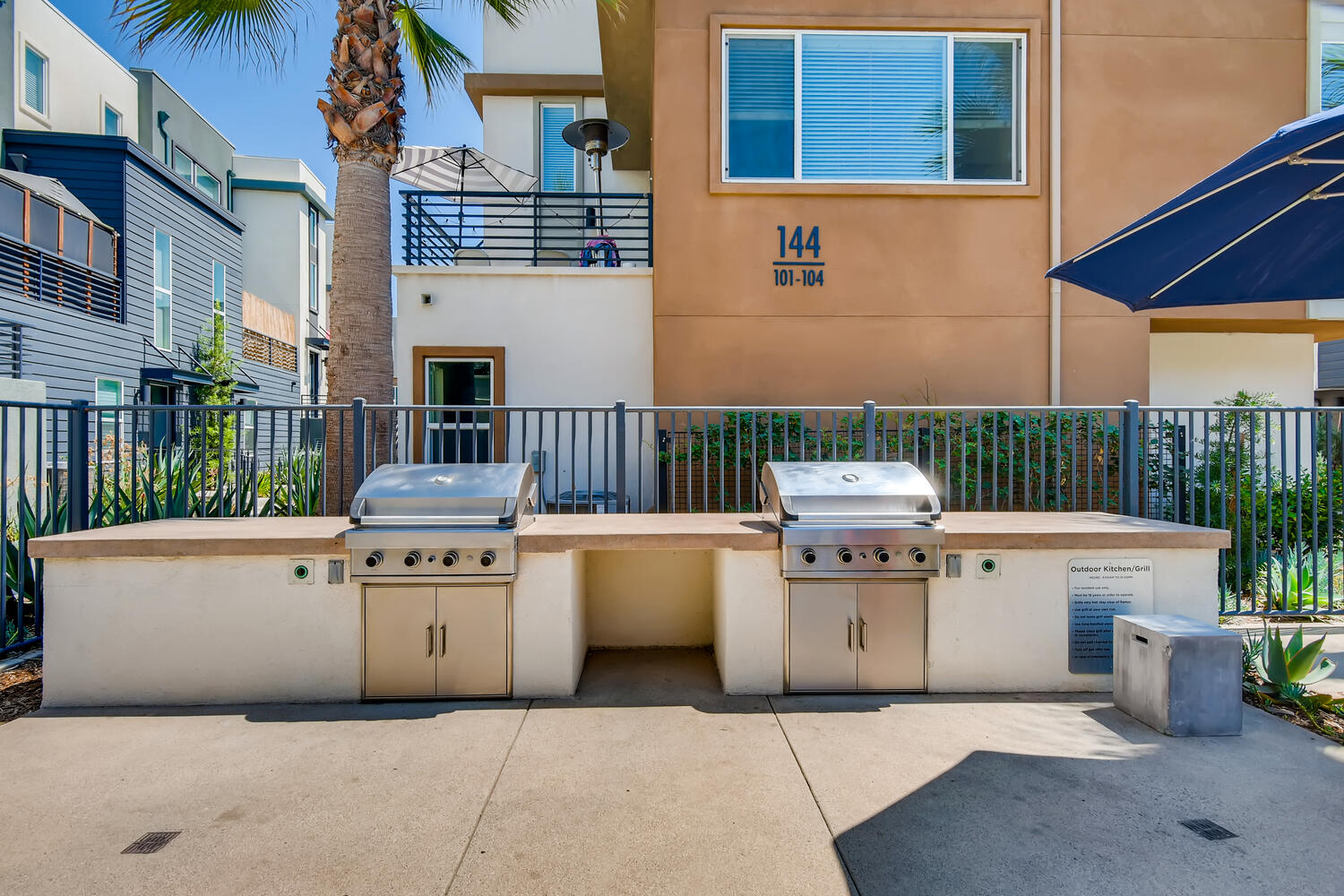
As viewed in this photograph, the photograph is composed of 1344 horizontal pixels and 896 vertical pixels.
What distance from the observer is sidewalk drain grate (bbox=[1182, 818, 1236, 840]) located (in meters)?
2.74

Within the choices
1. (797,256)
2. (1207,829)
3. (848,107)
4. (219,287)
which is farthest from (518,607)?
(219,287)

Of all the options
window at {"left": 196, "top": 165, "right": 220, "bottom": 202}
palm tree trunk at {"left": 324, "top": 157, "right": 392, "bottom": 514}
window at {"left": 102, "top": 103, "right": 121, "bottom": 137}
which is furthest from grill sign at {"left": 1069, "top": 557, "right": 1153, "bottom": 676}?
window at {"left": 196, "top": 165, "right": 220, "bottom": 202}

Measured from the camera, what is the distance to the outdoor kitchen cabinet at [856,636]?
13.8 feet

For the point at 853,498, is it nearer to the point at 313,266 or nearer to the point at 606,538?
the point at 606,538

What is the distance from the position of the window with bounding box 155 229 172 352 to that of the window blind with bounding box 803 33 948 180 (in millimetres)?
15536

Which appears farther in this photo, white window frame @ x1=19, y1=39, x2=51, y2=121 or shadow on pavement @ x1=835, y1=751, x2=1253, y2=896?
white window frame @ x1=19, y1=39, x2=51, y2=121

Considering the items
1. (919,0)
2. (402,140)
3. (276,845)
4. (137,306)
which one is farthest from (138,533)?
(137,306)

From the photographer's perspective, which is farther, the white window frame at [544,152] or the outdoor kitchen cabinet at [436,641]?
the white window frame at [544,152]

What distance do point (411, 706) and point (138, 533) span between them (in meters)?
2.02

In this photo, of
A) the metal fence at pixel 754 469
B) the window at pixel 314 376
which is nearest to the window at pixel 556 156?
the metal fence at pixel 754 469

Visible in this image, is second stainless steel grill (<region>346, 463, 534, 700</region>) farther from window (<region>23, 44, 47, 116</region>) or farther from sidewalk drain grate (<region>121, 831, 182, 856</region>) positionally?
window (<region>23, 44, 47, 116</region>)

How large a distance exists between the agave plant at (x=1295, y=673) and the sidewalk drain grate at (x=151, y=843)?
19.0 ft

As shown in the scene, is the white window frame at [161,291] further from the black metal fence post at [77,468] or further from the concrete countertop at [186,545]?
the concrete countertop at [186,545]

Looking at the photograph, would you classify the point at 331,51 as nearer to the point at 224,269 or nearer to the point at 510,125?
the point at 510,125
